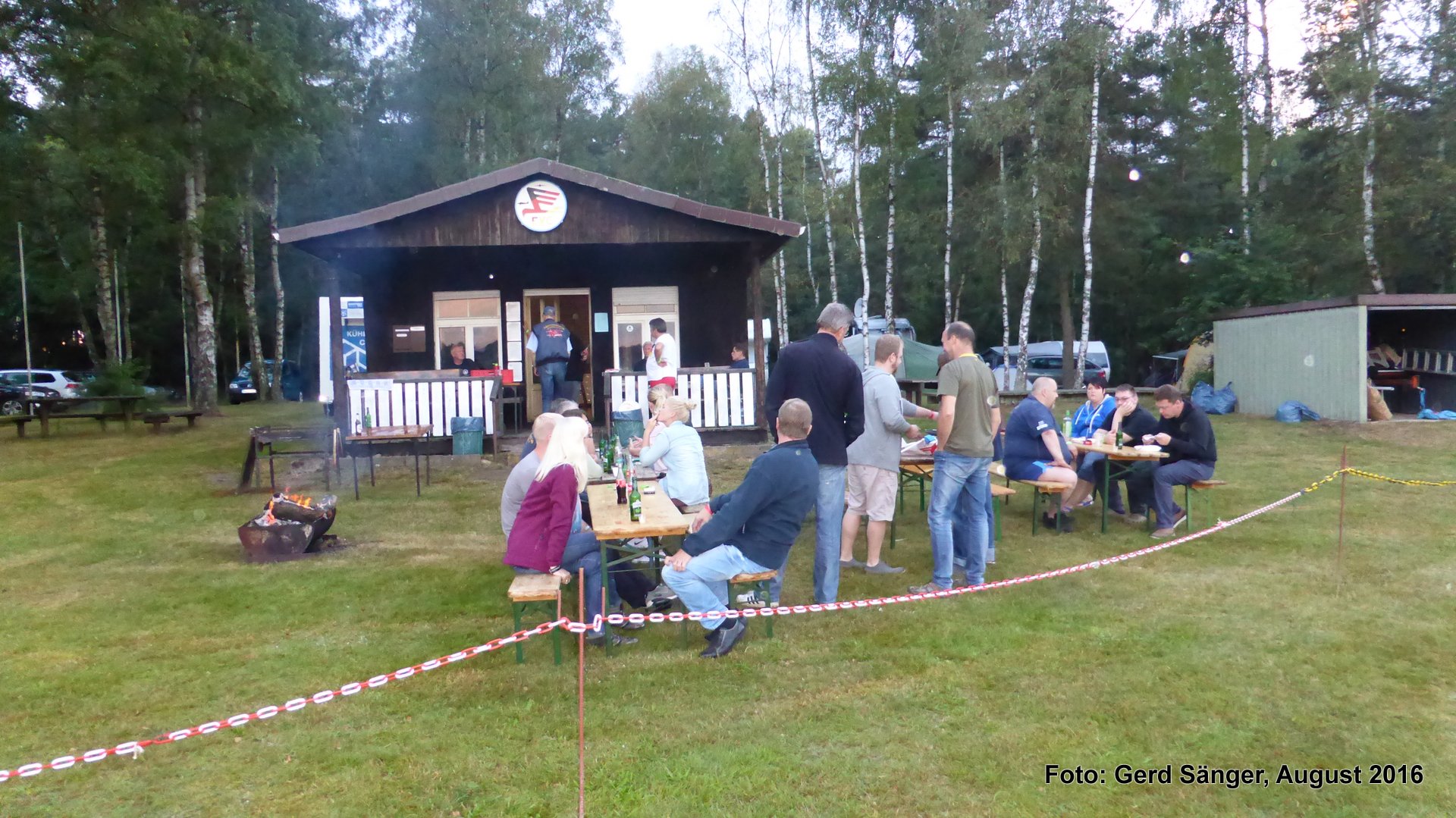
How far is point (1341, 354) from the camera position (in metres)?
14.3

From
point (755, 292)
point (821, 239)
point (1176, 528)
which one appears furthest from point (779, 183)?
point (1176, 528)

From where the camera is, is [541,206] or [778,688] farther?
[541,206]

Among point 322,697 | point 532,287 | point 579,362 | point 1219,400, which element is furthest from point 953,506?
point 1219,400

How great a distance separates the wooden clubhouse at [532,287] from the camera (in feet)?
38.8

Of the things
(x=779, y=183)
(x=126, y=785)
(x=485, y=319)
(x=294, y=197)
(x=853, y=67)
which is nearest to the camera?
(x=126, y=785)

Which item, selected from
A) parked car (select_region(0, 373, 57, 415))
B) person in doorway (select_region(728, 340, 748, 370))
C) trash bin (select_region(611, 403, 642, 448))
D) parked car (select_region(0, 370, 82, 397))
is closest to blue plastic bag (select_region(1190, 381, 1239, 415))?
person in doorway (select_region(728, 340, 748, 370))

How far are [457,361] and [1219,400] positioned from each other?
517 inches

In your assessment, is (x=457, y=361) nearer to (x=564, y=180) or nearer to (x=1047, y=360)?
(x=564, y=180)

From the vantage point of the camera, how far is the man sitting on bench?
4.61 meters

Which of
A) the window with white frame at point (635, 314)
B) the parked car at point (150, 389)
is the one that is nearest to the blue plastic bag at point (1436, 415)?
the window with white frame at point (635, 314)

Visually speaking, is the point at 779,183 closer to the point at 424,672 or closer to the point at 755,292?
the point at 755,292

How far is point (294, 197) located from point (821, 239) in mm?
17364

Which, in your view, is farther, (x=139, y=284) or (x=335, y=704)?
(x=139, y=284)

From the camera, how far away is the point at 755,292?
12148 mm
